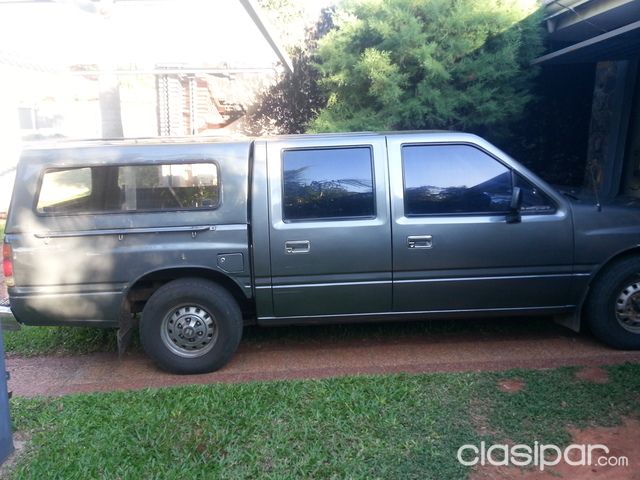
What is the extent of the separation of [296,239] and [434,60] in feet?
14.6

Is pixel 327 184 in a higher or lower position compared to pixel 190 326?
higher

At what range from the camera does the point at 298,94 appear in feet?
36.1

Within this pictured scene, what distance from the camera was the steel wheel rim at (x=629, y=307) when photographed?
4973 mm

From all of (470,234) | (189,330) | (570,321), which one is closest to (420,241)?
(470,234)

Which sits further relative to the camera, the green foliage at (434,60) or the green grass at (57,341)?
the green foliage at (434,60)

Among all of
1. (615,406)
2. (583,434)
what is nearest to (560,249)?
(615,406)

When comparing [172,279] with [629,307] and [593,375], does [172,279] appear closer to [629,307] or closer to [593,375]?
[593,375]

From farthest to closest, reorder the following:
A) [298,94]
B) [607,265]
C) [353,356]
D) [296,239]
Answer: [298,94] → [353,356] → [607,265] → [296,239]

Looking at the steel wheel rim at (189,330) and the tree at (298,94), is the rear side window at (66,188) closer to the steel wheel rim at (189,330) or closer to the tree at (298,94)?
the steel wheel rim at (189,330)

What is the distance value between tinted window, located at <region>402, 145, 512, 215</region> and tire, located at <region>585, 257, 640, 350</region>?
102 cm

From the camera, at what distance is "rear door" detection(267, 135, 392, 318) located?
475cm

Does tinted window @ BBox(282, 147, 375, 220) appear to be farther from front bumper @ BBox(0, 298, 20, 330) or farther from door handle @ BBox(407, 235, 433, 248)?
front bumper @ BBox(0, 298, 20, 330)

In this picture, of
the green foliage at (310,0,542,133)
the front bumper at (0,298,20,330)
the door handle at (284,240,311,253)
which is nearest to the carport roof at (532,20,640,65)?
the green foliage at (310,0,542,133)

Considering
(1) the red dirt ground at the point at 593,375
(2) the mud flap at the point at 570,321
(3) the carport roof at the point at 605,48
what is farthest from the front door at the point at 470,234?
(3) the carport roof at the point at 605,48
